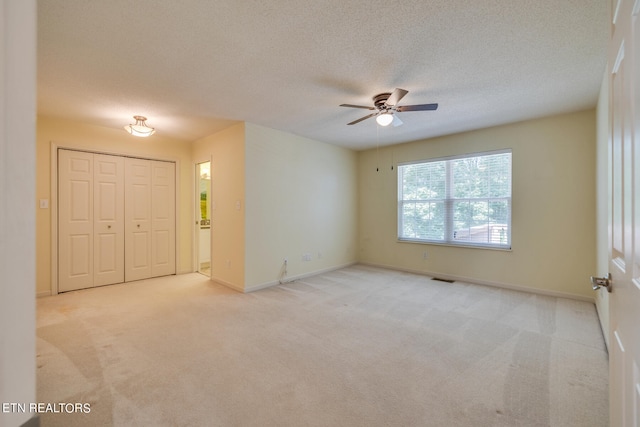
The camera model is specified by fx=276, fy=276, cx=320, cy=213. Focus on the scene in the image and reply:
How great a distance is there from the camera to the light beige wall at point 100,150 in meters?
3.84

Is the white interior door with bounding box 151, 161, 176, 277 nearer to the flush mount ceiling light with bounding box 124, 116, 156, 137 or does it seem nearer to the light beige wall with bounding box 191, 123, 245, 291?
the light beige wall with bounding box 191, 123, 245, 291

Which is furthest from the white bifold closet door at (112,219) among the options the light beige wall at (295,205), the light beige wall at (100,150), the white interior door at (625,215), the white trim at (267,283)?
the white interior door at (625,215)

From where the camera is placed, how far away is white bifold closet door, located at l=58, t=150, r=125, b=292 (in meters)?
4.03

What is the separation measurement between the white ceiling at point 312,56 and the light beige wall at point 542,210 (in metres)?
0.48

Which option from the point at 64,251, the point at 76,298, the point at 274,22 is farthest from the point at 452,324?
the point at 64,251

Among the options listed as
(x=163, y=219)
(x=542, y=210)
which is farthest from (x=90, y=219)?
(x=542, y=210)

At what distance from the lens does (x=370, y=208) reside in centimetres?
602

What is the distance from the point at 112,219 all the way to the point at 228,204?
6.22ft

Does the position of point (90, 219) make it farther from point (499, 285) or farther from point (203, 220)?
point (499, 285)

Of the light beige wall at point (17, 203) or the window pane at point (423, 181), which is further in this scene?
the window pane at point (423, 181)

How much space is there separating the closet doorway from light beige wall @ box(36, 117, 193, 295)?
144 mm

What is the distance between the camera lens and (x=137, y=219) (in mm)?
4703

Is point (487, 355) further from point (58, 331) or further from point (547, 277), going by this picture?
point (58, 331)

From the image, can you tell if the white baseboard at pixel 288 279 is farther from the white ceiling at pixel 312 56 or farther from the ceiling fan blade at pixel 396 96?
the ceiling fan blade at pixel 396 96
